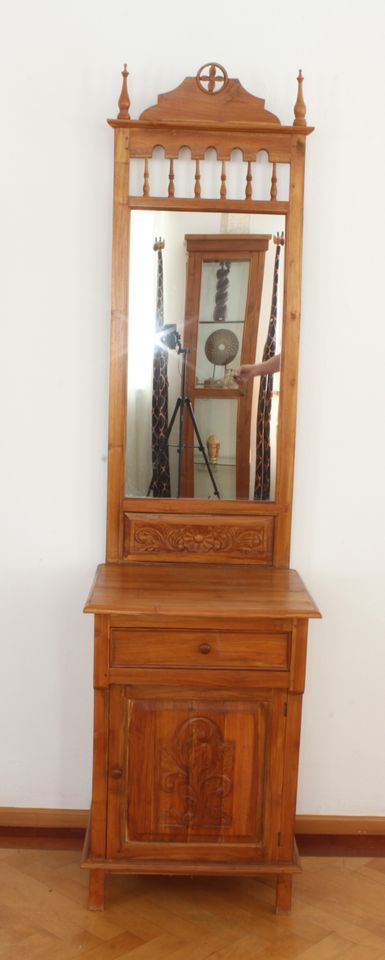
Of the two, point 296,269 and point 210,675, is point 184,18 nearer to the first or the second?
point 296,269

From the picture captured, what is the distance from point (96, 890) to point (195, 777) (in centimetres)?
41

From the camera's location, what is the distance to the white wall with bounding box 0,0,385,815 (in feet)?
8.52

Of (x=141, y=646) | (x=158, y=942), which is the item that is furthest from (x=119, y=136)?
(x=158, y=942)

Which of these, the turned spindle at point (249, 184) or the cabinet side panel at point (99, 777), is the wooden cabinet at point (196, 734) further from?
the turned spindle at point (249, 184)

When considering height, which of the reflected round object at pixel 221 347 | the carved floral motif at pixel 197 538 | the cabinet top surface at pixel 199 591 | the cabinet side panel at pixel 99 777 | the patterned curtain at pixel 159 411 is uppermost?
the reflected round object at pixel 221 347

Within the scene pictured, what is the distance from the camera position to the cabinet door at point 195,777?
2.34 metres

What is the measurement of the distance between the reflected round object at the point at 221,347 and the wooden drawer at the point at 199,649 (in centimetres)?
77

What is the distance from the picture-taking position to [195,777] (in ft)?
7.72

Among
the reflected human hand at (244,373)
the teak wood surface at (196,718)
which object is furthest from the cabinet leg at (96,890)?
the reflected human hand at (244,373)

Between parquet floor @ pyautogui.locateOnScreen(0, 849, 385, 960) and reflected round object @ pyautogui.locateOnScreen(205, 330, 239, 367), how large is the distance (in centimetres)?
144

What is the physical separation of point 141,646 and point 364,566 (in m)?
0.82

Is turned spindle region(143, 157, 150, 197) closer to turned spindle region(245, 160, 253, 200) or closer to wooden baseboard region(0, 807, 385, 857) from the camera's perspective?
turned spindle region(245, 160, 253, 200)

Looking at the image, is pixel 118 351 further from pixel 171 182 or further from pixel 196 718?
pixel 196 718

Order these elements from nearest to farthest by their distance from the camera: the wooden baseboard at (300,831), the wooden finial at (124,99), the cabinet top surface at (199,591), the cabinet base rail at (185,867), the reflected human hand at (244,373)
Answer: the cabinet top surface at (199,591) → the cabinet base rail at (185,867) → the wooden finial at (124,99) → the reflected human hand at (244,373) → the wooden baseboard at (300,831)
